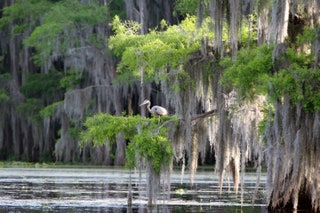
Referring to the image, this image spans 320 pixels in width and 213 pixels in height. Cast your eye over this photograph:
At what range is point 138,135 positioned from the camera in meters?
21.1

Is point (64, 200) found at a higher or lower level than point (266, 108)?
lower

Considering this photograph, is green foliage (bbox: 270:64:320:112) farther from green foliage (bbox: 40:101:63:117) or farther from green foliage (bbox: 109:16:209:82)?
green foliage (bbox: 40:101:63:117)

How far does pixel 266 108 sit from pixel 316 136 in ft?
6.80

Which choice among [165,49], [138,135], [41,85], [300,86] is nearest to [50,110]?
[41,85]

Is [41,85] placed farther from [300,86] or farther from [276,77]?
[300,86]

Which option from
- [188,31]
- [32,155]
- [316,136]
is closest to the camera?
[316,136]

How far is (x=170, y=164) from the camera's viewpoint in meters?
20.8

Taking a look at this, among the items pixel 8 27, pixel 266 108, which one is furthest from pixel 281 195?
pixel 8 27

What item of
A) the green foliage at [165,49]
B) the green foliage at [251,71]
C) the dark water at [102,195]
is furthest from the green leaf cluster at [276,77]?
the dark water at [102,195]

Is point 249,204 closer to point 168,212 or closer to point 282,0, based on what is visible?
point 168,212

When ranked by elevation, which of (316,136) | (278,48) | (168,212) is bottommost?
(168,212)

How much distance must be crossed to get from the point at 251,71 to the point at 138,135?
2856 mm

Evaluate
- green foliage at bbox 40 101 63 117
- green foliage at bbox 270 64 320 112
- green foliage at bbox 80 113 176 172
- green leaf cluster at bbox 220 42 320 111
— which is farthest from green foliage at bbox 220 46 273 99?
green foliage at bbox 40 101 63 117

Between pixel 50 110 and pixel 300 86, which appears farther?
pixel 50 110
